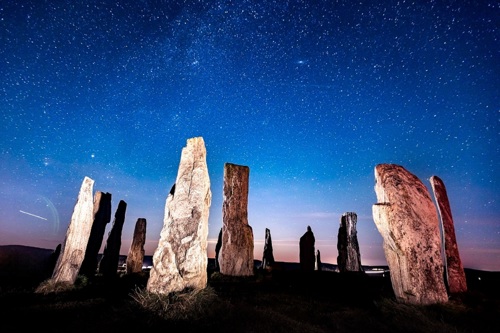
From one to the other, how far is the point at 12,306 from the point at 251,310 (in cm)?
474

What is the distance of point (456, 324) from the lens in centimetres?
486

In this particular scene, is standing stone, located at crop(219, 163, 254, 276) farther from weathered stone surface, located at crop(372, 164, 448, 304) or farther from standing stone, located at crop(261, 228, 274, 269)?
standing stone, located at crop(261, 228, 274, 269)

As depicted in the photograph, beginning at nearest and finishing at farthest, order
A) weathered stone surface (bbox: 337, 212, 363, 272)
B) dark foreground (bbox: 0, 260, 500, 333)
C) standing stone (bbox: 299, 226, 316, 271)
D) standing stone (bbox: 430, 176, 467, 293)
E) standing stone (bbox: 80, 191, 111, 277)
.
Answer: dark foreground (bbox: 0, 260, 500, 333), standing stone (bbox: 430, 176, 467, 293), standing stone (bbox: 80, 191, 111, 277), weathered stone surface (bbox: 337, 212, 363, 272), standing stone (bbox: 299, 226, 316, 271)

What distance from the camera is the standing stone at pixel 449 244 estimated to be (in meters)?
8.47

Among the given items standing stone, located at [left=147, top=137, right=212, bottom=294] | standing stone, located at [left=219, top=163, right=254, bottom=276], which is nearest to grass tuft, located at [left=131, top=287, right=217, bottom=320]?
standing stone, located at [left=147, top=137, right=212, bottom=294]

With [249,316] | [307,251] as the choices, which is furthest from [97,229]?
[307,251]

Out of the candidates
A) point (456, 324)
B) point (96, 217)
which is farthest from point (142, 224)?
point (456, 324)

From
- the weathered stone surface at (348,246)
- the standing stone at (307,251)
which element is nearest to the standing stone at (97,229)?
the standing stone at (307,251)

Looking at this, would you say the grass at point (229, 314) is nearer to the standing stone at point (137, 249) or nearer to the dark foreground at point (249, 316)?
the dark foreground at point (249, 316)

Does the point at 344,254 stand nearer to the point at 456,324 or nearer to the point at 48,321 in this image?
the point at 456,324

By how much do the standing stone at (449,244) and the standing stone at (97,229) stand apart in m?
14.4

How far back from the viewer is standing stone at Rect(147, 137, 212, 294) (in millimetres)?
6203

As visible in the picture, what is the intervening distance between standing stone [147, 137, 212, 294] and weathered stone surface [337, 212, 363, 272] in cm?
1251

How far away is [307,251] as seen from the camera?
17.7 metres
